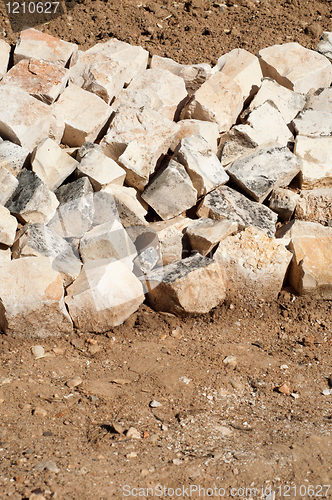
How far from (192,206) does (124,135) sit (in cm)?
88

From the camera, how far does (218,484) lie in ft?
7.23

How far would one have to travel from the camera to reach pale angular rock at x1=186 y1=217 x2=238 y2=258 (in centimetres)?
363

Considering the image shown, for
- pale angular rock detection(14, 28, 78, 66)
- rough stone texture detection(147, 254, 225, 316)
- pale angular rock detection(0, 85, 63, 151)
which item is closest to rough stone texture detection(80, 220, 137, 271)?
rough stone texture detection(147, 254, 225, 316)

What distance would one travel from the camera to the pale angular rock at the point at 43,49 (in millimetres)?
4711

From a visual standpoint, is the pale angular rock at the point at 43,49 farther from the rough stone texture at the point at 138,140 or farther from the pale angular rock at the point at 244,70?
the pale angular rock at the point at 244,70

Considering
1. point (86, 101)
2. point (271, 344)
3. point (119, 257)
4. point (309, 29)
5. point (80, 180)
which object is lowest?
point (271, 344)

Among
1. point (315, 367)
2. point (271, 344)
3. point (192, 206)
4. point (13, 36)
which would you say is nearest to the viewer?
point (315, 367)

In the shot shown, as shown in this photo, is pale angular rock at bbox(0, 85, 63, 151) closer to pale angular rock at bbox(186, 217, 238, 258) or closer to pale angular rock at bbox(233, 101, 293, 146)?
pale angular rock at bbox(186, 217, 238, 258)

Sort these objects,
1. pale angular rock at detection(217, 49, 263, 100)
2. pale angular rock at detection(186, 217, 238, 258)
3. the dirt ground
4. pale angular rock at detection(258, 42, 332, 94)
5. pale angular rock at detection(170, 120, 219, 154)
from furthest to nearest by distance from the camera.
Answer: pale angular rock at detection(258, 42, 332, 94) → pale angular rock at detection(217, 49, 263, 100) → pale angular rock at detection(170, 120, 219, 154) → pale angular rock at detection(186, 217, 238, 258) → the dirt ground

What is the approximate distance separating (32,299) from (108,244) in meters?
0.72

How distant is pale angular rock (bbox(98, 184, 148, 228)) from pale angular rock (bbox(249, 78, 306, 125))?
78.3 inches

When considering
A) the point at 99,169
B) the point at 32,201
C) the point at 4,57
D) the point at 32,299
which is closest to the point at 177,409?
the point at 32,299

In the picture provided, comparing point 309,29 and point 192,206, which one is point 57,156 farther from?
point 309,29

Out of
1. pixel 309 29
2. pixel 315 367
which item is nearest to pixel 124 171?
pixel 315 367
